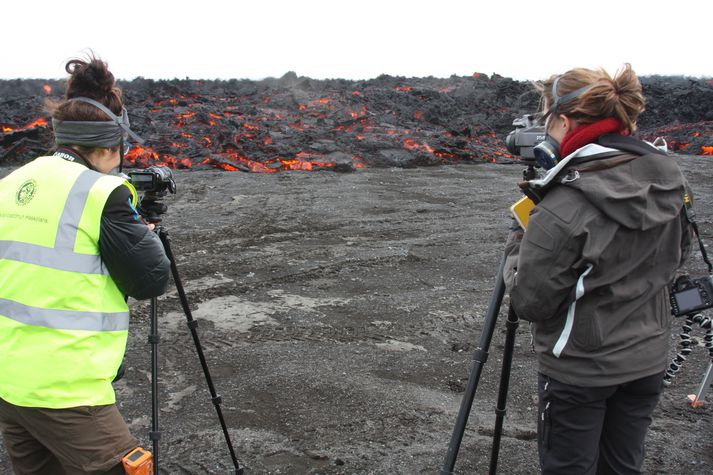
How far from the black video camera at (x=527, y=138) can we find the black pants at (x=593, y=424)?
0.86m

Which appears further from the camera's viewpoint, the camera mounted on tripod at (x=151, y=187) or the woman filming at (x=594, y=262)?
the camera mounted on tripod at (x=151, y=187)

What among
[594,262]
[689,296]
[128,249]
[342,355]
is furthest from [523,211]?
[342,355]

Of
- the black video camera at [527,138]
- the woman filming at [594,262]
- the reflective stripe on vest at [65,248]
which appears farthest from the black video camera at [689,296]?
the reflective stripe on vest at [65,248]

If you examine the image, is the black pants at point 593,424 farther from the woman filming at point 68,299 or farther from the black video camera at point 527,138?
the woman filming at point 68,299

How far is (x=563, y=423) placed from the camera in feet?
6.16

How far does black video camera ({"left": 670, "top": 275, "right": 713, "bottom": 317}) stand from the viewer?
2404 mm

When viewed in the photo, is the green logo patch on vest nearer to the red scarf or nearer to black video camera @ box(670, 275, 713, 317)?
the red scarf

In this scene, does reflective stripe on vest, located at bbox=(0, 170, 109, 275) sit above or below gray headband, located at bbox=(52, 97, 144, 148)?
below

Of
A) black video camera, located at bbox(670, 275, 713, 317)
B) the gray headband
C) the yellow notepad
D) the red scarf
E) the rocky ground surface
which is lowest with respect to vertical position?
the rocky ground surface

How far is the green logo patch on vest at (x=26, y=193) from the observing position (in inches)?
72.1

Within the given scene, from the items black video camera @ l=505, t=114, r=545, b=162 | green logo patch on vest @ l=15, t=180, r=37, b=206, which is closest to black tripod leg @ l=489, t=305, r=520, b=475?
black video camera @ l=505, t=114, r=545, b=162

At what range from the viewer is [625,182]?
5.70ft

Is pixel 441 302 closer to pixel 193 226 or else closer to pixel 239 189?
pixel 193 226

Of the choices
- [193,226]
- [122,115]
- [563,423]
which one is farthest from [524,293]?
[193,226]
